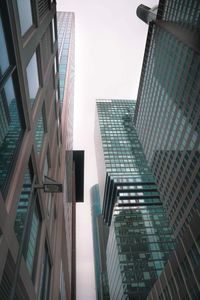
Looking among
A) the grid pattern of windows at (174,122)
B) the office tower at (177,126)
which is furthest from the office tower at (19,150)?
the grid pattern of windows at (174,122)

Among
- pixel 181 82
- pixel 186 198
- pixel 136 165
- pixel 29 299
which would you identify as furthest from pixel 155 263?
pixel 29 299

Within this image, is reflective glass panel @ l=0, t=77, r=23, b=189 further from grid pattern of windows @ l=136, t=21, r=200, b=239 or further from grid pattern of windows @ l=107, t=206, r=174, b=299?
grid pattern of windows @ l=107, t=206, r=174, b=299

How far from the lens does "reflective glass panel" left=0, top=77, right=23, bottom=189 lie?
833 centimetres

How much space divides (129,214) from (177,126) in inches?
2499

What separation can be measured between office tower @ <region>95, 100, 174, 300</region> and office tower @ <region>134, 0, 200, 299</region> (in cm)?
3170

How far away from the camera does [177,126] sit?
64750 millimetres

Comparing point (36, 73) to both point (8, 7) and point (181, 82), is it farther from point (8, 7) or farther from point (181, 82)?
point (181, 82)

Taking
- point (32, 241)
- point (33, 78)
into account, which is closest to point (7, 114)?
point (33, 78)

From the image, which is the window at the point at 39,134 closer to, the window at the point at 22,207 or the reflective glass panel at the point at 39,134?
the reflective glass panel at the point at 39,134

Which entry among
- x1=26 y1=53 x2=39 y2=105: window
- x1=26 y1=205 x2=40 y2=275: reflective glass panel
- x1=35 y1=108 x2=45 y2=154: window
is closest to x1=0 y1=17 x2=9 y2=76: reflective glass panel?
x1=26 y1=53 x2=39 y2=105: window

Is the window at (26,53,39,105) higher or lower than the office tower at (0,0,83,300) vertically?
higher

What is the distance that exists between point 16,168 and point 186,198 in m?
58.3

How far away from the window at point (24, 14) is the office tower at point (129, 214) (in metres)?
89.1

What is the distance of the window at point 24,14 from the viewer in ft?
33.6
